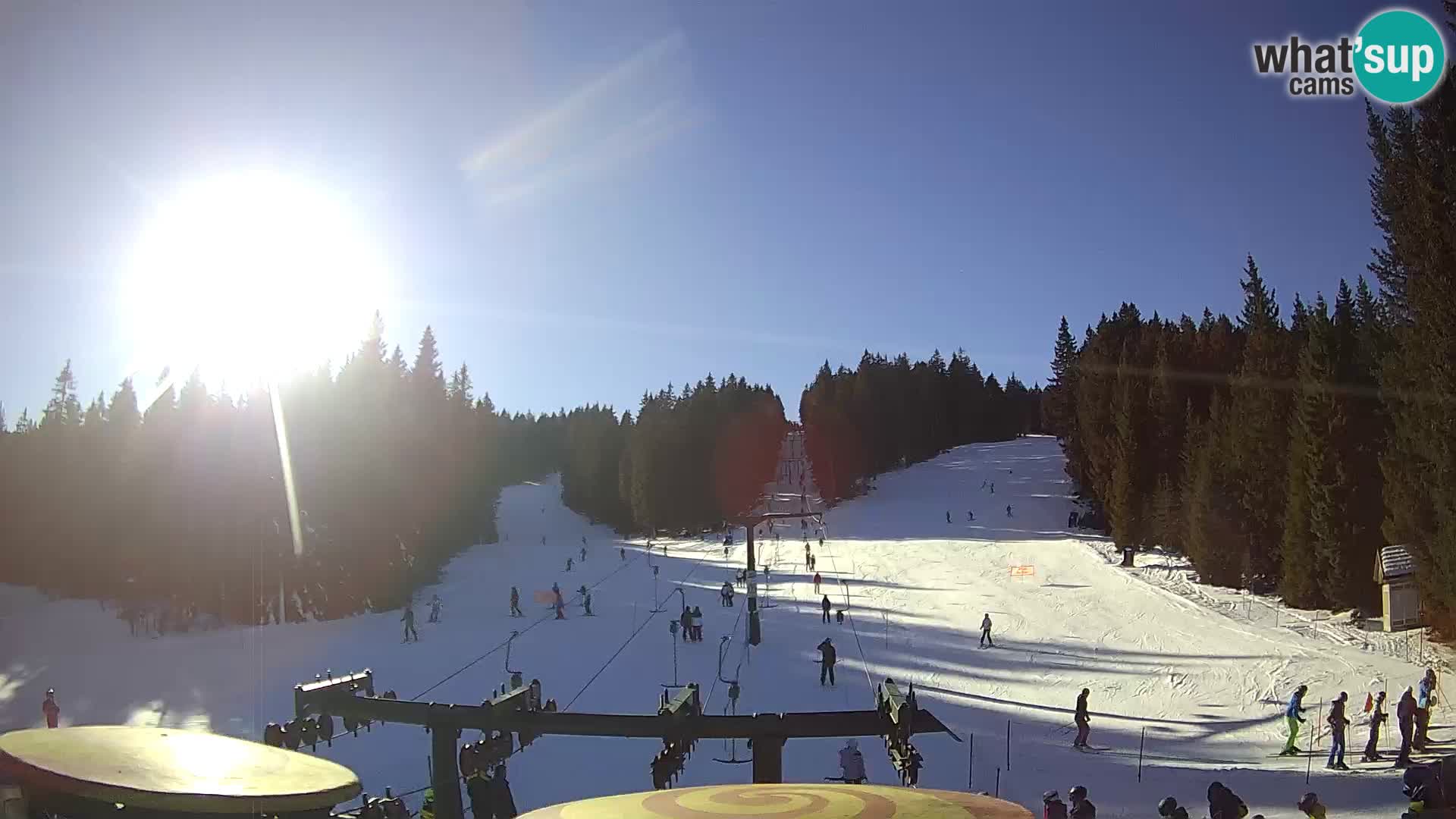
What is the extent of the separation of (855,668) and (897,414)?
2610 inches

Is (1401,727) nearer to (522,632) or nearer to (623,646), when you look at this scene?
(623,646)

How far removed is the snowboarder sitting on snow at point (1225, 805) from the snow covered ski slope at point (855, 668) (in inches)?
242

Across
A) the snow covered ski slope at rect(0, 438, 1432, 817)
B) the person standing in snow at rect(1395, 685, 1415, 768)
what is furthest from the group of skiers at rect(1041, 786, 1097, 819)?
the person standing in snow at rect(1395, 685, 1415, 768)

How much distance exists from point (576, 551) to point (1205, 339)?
54.6m

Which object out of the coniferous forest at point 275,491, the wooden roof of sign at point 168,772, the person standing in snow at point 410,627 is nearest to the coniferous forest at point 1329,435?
the wooden roof of sign at point 168,772

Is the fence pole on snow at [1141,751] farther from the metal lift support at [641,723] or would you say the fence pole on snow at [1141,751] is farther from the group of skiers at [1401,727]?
the metal lift support at [641,723]

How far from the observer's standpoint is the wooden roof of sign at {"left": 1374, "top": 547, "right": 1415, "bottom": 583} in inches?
984

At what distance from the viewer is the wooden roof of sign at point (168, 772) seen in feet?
15.3

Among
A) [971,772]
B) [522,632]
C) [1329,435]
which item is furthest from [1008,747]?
[1329,435]

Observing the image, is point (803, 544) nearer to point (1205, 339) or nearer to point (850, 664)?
point (850, 664)

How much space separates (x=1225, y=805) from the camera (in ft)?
25.7

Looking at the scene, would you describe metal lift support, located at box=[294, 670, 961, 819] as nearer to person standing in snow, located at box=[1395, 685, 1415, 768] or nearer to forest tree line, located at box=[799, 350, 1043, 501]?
person standing in snow, located at box=[1395, 685, 1415, 768]

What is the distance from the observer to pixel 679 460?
6856 cm

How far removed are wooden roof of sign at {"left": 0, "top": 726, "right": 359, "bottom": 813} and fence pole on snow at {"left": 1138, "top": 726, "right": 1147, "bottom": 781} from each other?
568 inches
